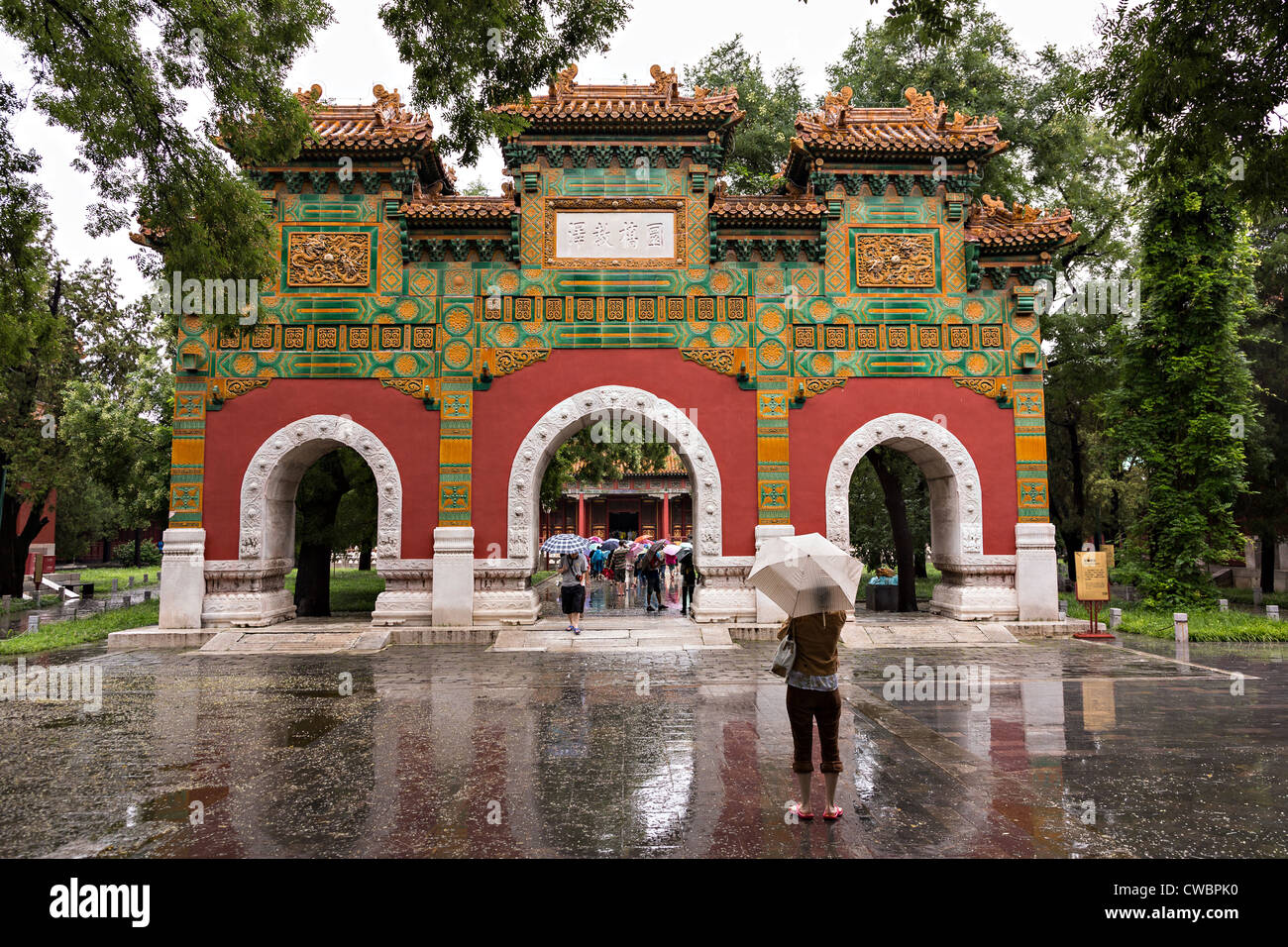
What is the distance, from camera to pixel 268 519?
13.4 meters

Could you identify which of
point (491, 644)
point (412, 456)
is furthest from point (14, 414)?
point (491, 644)

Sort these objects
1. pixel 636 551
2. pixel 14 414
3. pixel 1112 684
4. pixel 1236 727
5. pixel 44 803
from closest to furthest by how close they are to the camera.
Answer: pixel 44 803
pixel 1236 727
pixel 1112 684
pixel 14 414
pixel 636 551

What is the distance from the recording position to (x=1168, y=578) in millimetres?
15773

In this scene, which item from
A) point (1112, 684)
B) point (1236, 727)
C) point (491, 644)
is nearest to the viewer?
point (1236, 727)

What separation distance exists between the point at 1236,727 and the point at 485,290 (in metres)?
11.9

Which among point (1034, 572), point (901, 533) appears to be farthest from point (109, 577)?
point (1034, 572)

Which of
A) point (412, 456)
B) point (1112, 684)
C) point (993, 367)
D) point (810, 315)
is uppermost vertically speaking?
point (810, 315)

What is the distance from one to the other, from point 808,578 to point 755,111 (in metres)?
18.9

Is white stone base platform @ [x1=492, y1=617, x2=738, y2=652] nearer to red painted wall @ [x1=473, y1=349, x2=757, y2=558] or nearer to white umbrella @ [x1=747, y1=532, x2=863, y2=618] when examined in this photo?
red painted wall @ [x1=473, y1=349, x2=757, y2=558]

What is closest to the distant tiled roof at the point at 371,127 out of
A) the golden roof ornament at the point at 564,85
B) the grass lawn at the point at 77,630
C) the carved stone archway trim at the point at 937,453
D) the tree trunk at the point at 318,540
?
the golden roof ornament at the point at 564,85

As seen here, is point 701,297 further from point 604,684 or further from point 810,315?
point 604,684

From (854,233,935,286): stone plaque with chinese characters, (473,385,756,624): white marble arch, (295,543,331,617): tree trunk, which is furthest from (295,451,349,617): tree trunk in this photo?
(854,233,935,286): stone plaque with chinese characters

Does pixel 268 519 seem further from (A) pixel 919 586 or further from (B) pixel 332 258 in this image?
(A) pixel 919 586

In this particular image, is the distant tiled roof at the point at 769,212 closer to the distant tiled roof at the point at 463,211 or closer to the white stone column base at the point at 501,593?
the distant tiled roof at the point at 463,211
